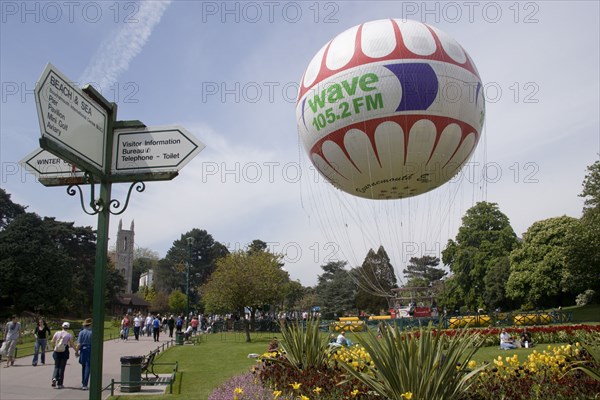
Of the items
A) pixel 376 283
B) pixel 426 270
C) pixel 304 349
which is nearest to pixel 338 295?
pixel 376 283

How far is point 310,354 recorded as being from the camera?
8094 mm

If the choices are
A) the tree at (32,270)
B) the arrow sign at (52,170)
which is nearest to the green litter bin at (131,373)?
the arrow sign at (52,170)

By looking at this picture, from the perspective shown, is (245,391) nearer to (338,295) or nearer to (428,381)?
(428,381)

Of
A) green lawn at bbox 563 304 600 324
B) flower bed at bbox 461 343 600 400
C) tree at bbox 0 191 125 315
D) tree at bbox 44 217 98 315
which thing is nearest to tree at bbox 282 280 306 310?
tree at bbox 44 217 98 315

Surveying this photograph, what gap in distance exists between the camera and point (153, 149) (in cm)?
377

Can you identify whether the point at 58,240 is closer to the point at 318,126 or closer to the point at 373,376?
the point at 318,126

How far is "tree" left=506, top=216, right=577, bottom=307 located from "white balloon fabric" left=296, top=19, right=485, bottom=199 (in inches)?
1547

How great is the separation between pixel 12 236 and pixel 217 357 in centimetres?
4482

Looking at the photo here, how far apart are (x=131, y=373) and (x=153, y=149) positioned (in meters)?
9.31

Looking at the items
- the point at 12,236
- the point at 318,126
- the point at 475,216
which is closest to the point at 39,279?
the point at 12,236

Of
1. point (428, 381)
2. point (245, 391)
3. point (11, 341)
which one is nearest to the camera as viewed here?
A: point (428, 381)

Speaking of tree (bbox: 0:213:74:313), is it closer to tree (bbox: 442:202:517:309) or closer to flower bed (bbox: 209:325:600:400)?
tree (bbox: 442:202:517:309)

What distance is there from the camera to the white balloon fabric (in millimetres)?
11273

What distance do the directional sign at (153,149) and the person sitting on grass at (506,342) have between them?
18.3 metres
